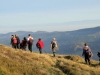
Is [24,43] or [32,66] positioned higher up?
[24,43]

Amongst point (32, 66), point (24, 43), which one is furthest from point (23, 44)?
point (32, 66)

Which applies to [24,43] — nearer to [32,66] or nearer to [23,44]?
[23,44]

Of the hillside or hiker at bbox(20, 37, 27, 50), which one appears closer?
the hillside

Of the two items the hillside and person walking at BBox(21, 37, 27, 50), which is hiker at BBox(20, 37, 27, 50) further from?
the hillside

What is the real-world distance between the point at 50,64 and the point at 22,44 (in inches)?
303

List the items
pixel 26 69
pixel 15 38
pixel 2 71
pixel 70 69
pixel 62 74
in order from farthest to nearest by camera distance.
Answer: pixel 15 38 < pixel 70 69 < pixel 62 74 < pixel 26 69 < pixel 2 71

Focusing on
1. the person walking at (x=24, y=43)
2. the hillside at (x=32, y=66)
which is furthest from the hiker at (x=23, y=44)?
the hillside at (x=32, y=66)

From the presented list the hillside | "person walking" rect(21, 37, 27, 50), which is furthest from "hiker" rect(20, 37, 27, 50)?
the hillside

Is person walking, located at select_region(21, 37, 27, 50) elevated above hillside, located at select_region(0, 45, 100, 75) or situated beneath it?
elevated above

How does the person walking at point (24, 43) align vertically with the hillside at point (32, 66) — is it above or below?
above

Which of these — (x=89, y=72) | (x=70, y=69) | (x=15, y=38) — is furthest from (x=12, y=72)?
(x=15, y=38)

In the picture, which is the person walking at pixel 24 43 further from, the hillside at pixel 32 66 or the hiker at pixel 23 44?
the hillside at pixel 32 66

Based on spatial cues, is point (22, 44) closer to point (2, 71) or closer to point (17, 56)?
point (17, 56)

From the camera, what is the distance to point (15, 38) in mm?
33062
